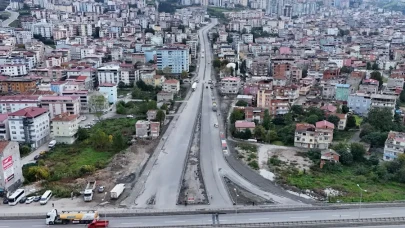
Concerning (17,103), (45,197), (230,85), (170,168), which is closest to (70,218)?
(45,197)

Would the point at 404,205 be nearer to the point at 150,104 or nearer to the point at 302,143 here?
the point at 302,143

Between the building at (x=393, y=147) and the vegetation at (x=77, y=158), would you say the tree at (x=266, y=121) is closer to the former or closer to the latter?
the building at (x=393, y=147)

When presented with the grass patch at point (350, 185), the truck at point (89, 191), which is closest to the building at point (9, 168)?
the truck at point (89, 191)

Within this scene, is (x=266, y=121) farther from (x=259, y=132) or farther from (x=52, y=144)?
(x=52, y=144)

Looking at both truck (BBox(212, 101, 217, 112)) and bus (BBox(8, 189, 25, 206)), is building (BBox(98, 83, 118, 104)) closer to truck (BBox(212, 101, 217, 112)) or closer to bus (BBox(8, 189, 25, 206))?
Result: truck (BBox(212, 101, 217, 112))

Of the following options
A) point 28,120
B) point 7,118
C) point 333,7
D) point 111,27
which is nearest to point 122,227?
point 28,120

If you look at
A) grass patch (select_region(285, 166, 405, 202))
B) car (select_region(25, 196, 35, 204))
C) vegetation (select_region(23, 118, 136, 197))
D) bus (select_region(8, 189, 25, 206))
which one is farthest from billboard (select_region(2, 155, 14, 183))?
grass patch (select_region(285, 166, 405, 202))
